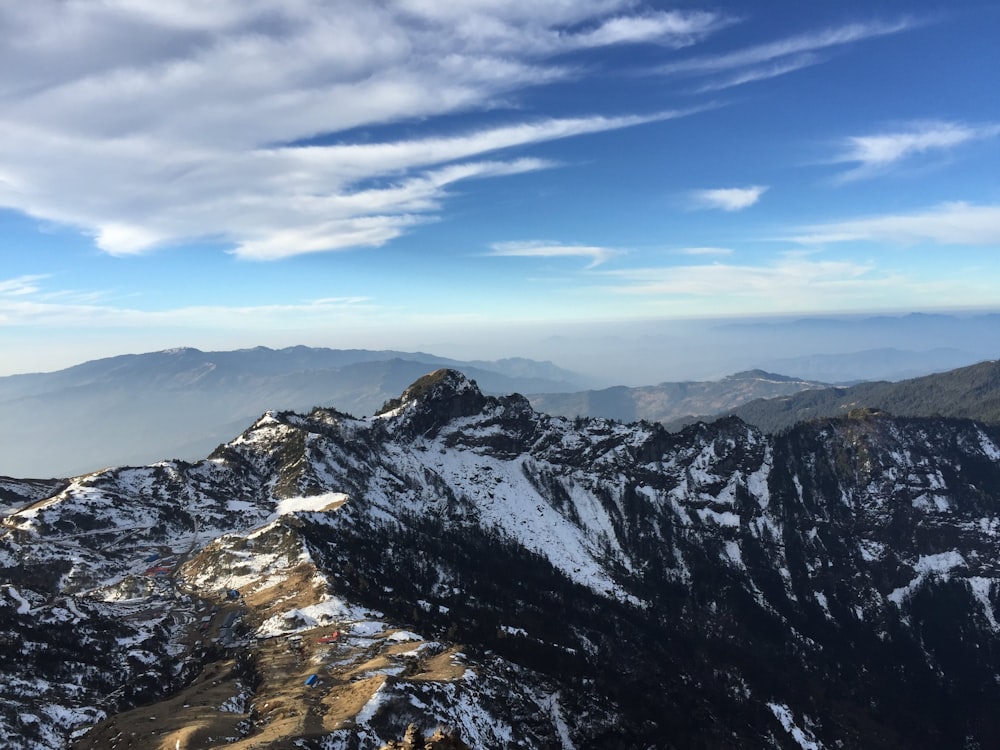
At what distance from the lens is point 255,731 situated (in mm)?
80000

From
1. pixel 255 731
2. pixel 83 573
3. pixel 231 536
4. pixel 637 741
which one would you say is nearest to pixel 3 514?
pixel 83 573

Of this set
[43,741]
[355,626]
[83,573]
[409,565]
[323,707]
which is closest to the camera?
[43,741]

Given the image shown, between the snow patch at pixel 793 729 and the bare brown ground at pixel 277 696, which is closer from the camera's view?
the bare brown ground at pixel 277 696

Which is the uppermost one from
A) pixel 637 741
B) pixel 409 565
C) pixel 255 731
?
pixel 255 731

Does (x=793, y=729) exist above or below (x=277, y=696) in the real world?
below

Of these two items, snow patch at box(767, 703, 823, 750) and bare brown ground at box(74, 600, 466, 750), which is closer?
bare brown ground at box(74, 600, 466, 750)

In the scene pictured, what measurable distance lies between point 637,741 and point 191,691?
4076 inches

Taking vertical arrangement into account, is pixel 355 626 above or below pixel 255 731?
below

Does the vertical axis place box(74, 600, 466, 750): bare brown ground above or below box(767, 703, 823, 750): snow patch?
above

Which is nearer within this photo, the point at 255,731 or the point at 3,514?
the point at 255,731

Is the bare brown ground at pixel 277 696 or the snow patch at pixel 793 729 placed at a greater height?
the bare brown ground at pixel 277 696

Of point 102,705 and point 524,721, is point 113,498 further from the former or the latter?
point 524,721

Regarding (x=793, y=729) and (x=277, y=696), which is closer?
(x=277, y=696)

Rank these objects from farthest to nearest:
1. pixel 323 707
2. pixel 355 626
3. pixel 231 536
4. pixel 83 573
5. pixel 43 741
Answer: pixel 231 536 → pixel 83 573 → pixel 355 626 → pixel 323 707 → pixel 43 741
